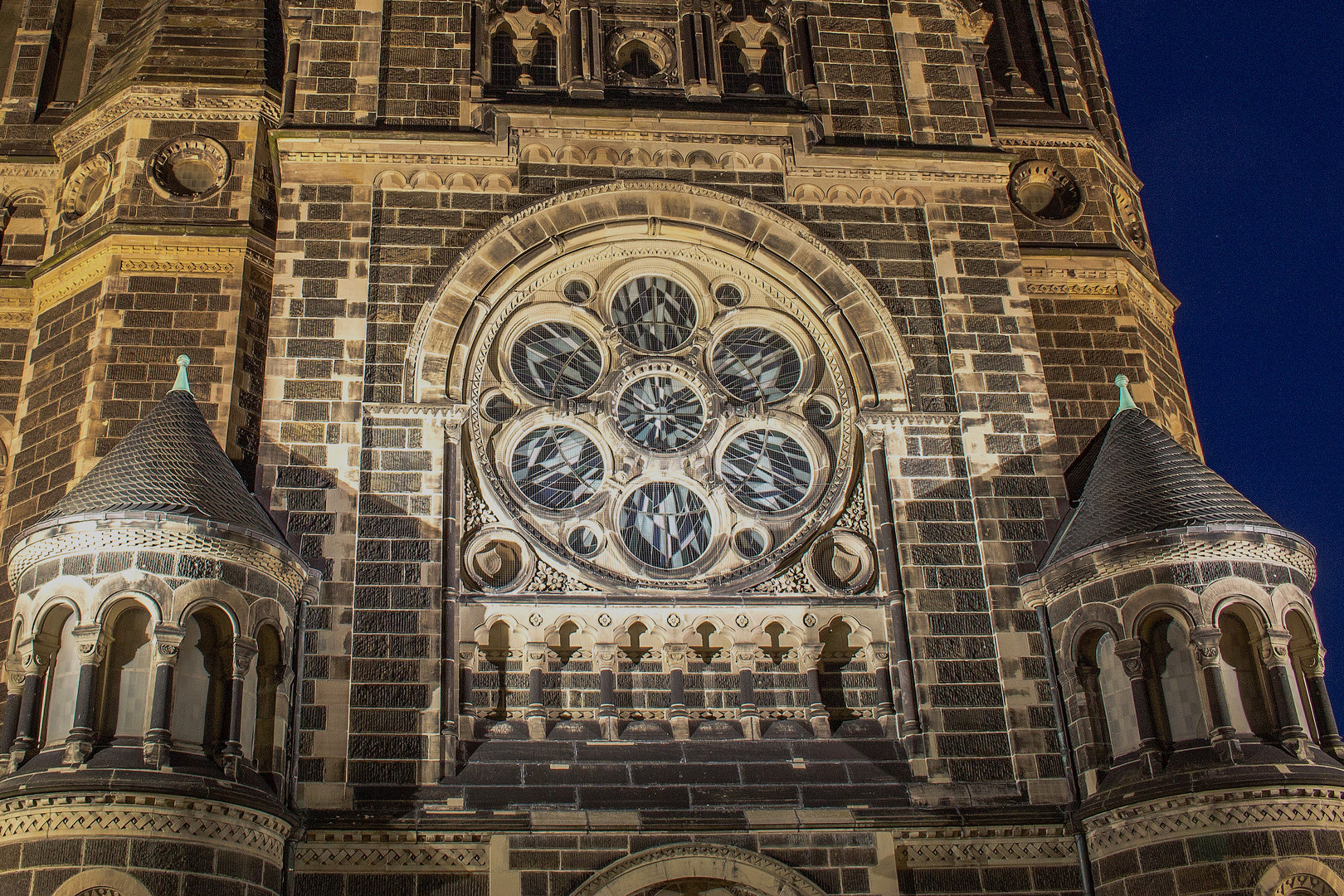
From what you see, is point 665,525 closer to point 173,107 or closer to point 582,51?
point 582,51

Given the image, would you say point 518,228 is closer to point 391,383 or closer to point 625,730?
point 391,383

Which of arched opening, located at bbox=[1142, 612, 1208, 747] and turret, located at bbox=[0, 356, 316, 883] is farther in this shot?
arched opening, located at bbox=[1142, 612, 1208, 747]

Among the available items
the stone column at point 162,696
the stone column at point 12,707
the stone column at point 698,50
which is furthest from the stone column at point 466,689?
the stone column at point 698,50

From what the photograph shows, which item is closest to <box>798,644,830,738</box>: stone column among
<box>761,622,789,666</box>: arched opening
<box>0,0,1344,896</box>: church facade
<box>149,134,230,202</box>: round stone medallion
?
<box>0,0,1344,896</box>: church facade

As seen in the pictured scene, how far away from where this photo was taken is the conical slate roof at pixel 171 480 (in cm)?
1541

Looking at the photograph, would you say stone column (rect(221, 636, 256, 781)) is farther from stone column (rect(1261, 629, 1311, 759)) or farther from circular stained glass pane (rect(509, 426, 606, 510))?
stone column (rect(1261, 629, 1311, 759))

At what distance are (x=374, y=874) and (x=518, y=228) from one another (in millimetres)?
7777

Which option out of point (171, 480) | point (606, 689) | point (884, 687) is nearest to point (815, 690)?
point (884, 687)

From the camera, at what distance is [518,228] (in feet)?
63.0

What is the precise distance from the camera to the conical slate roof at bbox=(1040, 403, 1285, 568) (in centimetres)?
1638

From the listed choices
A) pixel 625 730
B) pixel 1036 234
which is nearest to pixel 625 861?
pixel 625 730

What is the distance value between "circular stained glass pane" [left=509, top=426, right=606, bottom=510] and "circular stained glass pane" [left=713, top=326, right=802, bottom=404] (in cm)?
188

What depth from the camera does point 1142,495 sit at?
16.9 m

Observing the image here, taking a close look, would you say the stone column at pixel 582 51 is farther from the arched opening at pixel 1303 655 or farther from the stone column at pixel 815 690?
the arched opening at pixel 1303 655
